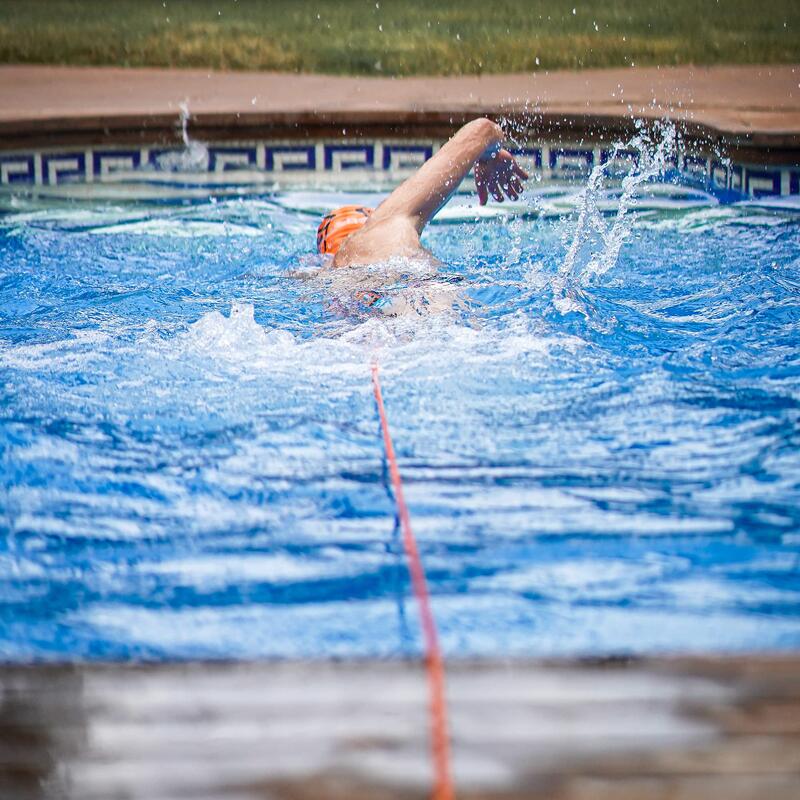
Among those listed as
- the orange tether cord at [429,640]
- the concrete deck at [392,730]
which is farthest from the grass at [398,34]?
the concrete deck at [392,730]

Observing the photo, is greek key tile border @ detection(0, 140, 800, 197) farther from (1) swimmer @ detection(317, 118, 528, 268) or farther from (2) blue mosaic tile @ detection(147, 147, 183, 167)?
(1) swimmer @ detection(317, 118, 528, 268)

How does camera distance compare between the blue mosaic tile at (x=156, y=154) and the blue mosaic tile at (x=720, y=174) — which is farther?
the blue mosaic tile at (x=156, y=154)

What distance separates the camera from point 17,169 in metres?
5.09

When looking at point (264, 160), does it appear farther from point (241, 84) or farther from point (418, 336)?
point (418, 336)

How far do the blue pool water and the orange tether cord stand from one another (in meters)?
0.02

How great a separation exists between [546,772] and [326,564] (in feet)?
2.29

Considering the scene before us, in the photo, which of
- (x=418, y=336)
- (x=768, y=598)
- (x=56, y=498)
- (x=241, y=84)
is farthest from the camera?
(x=241, y=84)

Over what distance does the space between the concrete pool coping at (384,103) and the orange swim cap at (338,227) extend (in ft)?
6.58

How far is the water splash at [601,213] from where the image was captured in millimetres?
3400

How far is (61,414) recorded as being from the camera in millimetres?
2244

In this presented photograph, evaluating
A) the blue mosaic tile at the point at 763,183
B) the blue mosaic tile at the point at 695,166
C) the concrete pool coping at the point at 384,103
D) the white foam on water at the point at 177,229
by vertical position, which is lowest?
the white foam on water at the point at 177,229

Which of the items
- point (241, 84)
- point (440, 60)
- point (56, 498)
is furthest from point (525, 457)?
point (440, 60)

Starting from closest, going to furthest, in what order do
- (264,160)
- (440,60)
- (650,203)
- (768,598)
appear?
(768,598) → (650,203) → (264,160) → (440,60)

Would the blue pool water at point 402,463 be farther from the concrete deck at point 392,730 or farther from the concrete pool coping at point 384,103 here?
the concrete pool coping at point 384,103
